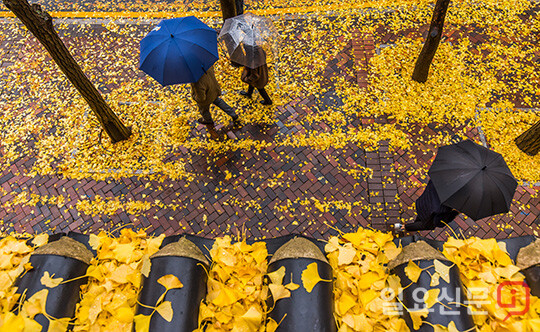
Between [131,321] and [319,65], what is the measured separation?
5603 mm

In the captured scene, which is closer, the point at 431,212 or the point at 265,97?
the point at 431,212

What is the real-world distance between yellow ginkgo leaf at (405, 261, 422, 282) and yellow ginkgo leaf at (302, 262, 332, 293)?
2.49 feet

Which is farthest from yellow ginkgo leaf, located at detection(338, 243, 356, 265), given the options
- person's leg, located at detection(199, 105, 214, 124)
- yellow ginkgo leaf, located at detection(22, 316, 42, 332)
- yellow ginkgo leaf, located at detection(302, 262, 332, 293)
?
person's leg, located at detection(199, 105, 214, 124)

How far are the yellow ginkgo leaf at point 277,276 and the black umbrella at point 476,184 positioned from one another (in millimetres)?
2055

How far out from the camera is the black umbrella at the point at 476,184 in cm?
326

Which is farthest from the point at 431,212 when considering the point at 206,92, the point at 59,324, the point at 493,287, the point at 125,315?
the point at 59,324

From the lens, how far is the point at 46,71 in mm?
6703

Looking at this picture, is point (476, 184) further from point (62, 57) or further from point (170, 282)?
point (62, 57)

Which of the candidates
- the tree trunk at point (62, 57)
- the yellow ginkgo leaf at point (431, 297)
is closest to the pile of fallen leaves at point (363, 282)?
the yellow ginkgo leaf at point (431, 297)

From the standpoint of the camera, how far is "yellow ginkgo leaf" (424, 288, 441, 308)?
2.33m

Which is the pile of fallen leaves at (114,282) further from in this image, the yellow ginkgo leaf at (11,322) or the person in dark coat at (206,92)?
the person in dark coat at (206,92)

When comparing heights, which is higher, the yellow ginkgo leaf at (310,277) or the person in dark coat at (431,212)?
the yellow ginkgo leaf at (310,277)

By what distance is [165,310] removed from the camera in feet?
7.53

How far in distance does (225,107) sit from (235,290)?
3.50 m
